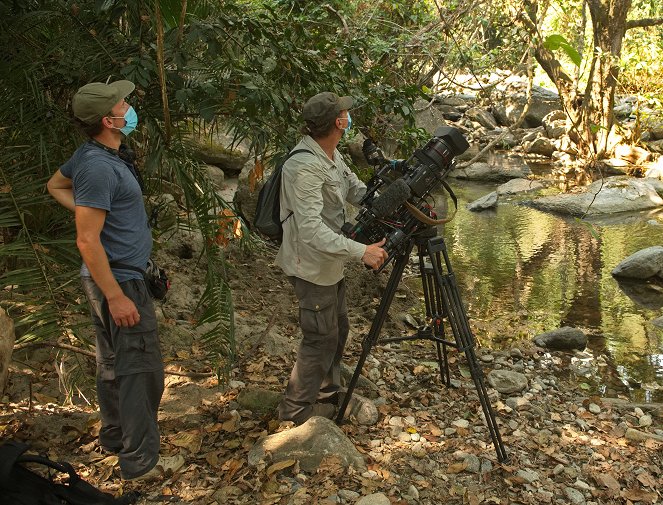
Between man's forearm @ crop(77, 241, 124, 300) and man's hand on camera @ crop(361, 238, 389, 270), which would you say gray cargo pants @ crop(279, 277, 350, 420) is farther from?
man's forearm @ crop(77, 241, 124, 300)

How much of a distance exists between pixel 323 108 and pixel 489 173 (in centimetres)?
1163

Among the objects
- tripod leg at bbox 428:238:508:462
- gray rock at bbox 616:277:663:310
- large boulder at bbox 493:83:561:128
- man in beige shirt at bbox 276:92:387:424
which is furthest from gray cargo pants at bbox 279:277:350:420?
large boulder at bbox 493:83:561:128

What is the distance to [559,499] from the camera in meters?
3.11

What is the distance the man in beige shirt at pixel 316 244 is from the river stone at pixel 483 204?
806 centimetres

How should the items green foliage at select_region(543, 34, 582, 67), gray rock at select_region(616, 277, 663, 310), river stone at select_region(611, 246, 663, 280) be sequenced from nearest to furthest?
1. gray rock at select_region(616, 277, 663, 310)
2. green foliage at select_region(543, 34, 582, 67)
3. river stone at select_region(611, 246, 663, 280)

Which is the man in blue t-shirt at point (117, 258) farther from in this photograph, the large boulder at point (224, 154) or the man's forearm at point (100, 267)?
the large boulder at point (224, 154)

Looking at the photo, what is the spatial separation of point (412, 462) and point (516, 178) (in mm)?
11246

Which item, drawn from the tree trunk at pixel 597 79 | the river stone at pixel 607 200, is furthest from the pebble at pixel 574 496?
the tree trunk at pixel 597 79

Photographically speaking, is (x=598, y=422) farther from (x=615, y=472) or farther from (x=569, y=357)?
(x=569, y=357)

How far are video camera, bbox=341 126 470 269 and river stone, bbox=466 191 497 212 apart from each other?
816 cm

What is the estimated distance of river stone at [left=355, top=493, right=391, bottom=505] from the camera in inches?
111

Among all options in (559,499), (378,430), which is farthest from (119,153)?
(559,499)

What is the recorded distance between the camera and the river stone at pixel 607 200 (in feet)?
35.8

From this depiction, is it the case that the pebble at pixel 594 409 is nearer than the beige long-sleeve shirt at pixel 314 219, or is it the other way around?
the beige long-sleeve shirt at pixel 314 219
